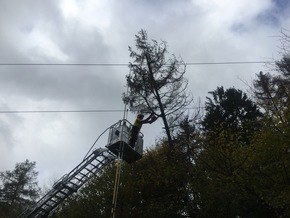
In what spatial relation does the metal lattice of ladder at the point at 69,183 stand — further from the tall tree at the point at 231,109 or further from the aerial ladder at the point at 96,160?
the tall tree at the point at 231,109

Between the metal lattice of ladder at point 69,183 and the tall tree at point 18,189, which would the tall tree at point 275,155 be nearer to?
the metal lattice of ladder at point 69,183

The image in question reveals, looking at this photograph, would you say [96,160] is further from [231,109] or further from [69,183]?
[231,109]

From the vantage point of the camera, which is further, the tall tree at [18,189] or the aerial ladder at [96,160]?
the tall tree at [18,189]

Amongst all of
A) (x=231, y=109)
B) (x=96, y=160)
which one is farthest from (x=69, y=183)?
(x=231, y=109)

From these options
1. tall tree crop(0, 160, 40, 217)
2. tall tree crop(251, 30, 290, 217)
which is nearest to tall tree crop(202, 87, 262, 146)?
tall tree crop(251, 30, 290, 217)

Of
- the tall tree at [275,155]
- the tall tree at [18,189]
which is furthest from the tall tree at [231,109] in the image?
the tall tree at [18,189]

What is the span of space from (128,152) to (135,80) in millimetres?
6241

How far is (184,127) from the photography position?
18562mm

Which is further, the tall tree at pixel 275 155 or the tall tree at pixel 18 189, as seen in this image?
the tall tree at pixel 18 189

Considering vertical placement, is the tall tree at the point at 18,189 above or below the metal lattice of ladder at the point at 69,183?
above

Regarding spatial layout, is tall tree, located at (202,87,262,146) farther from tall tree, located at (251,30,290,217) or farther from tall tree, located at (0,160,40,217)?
tall tree, located at (0,160,40,217)

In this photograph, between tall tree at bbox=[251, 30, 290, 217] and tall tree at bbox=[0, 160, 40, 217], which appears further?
tall tree at bbox=[0, 160, 40, 217]

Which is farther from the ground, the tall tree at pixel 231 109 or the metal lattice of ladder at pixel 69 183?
the tall tree at pixel 231 109

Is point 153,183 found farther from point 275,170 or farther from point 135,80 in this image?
point 275,170
